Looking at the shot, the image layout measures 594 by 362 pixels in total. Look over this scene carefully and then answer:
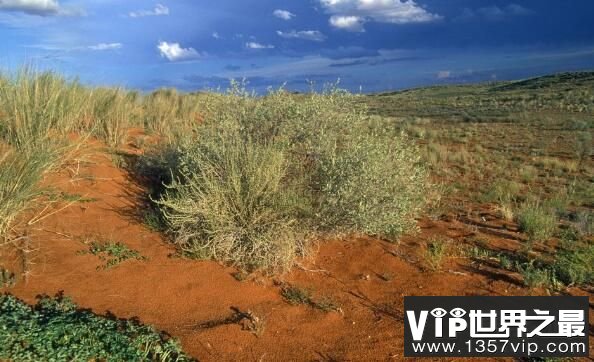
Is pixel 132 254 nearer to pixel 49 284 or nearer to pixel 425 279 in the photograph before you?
pixel 49 284

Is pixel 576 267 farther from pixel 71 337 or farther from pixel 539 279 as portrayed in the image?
pixel 71 337

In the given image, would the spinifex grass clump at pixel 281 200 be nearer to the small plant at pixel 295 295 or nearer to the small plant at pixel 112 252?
the small plant at pixel 295 295

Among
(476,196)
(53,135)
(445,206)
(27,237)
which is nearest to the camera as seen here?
(27,237)

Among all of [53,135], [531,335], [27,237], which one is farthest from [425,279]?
[53,135]

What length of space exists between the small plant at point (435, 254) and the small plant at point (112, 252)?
11.5ft

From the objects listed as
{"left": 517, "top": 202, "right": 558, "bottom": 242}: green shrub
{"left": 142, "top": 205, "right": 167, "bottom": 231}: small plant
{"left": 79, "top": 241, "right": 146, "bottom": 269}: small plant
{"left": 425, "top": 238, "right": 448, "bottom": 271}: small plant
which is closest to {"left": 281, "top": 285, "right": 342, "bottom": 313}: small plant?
{"left": 425, "top": 238, "right": 448, "bottom": 271}: small plant

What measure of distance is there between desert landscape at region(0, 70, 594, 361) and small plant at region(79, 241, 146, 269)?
3 centimetres

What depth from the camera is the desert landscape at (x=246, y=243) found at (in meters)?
4.79

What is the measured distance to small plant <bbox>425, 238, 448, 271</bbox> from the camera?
625 cm

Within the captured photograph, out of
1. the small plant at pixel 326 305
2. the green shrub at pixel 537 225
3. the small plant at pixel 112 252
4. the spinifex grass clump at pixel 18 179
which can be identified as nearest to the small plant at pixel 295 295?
the small plant at pixel 326 305

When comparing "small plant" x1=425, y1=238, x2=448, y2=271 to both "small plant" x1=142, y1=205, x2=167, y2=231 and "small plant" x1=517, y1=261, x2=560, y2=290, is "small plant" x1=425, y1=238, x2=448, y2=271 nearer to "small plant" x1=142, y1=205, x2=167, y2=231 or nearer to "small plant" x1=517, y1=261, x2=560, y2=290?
"small plant" x1=517, y1=261, x2=560, y2=290

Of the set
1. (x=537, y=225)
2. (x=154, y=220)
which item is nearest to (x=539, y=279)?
(x=537, y=225)

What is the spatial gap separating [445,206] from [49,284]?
6.61m

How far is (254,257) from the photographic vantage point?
615cm
